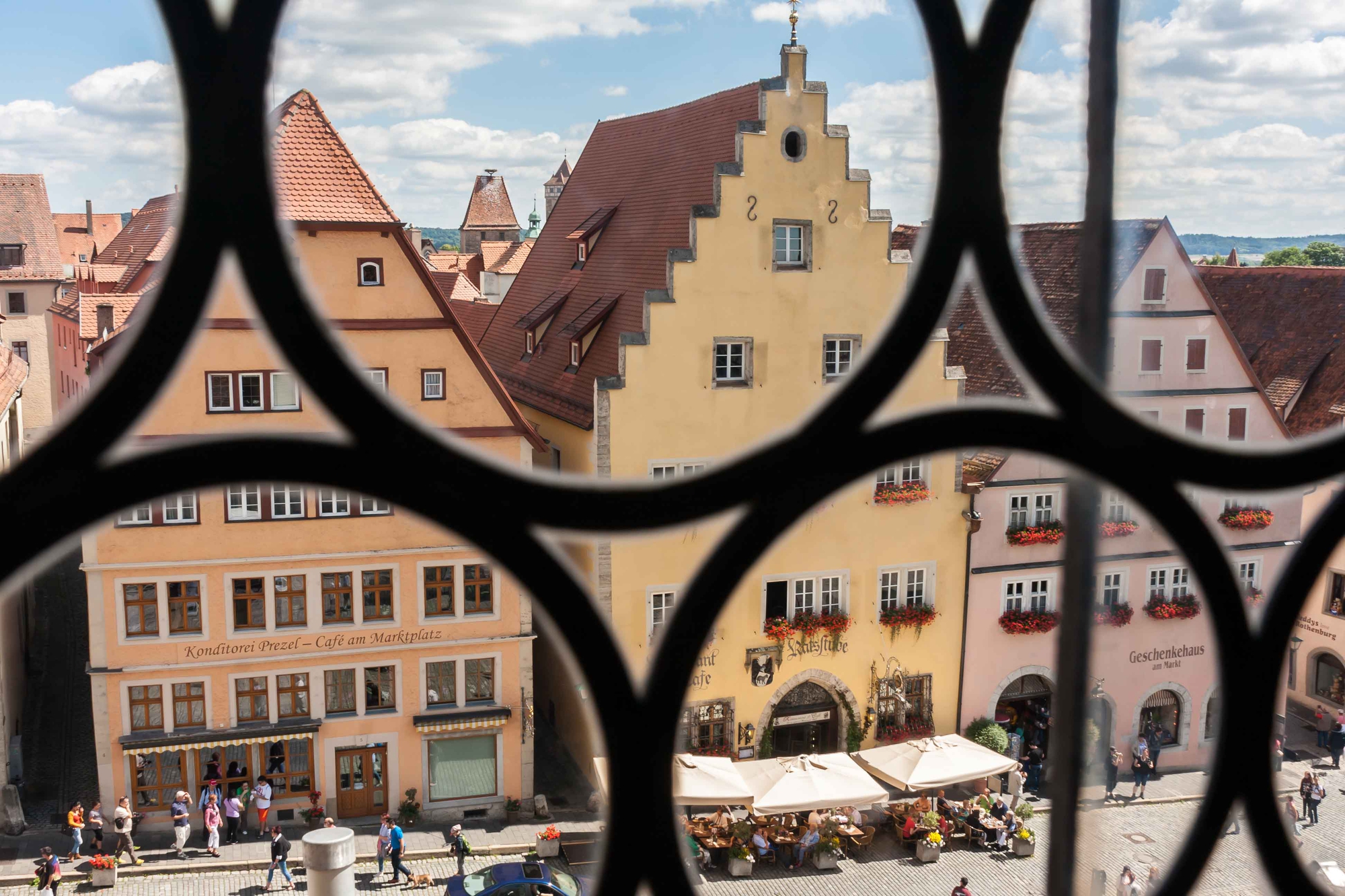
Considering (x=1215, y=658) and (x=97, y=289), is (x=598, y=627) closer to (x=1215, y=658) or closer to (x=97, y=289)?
(x=1215, y=658)

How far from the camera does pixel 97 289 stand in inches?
372

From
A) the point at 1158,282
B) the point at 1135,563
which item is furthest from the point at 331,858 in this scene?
the point at 1135,563

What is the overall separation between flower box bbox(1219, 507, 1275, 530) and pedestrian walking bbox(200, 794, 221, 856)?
7.36m

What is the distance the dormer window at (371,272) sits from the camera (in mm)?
9266

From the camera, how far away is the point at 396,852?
Answer: 8.73 m

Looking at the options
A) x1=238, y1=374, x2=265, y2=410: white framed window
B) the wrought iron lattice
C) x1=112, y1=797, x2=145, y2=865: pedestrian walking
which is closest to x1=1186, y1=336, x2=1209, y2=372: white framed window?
x1=238, y1=374, x2=265, y2=410: white framed window

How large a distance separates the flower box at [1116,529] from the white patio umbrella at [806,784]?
23.3 feet

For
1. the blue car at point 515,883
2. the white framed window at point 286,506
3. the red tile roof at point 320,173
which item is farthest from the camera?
the white framed window at point 286,506

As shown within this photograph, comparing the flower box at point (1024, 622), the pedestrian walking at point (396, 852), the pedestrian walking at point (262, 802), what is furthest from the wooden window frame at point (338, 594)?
the flower box at point (1024, 622)

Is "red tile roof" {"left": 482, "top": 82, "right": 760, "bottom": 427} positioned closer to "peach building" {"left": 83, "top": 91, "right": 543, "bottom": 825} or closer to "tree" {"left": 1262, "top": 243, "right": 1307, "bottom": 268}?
"peach building" {"left": 83, "top": 91, "right": 543, "bottom": 825}

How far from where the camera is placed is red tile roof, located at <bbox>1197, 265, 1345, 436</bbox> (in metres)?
11.9

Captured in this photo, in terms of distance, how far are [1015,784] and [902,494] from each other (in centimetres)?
259

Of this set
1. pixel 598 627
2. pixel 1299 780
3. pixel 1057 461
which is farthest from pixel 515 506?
pixel 1299 780

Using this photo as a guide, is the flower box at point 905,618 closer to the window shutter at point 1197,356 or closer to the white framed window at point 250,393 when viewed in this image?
the window shutter at point 1197,356
